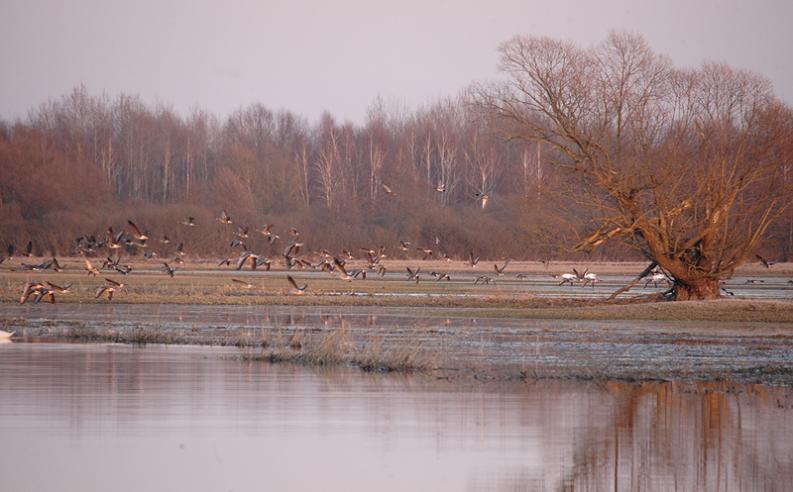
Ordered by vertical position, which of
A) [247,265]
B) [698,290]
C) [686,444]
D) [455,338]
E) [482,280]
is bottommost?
[686,444]

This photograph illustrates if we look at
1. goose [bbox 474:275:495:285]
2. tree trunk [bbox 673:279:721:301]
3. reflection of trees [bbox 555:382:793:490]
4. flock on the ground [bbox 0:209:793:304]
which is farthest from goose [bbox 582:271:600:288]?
reflection of trees [bbox 555:382:793:490]

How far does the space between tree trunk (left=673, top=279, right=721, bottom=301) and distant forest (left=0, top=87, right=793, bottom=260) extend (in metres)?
31.4

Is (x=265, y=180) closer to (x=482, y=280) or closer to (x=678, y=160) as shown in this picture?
(x=482, y=280)

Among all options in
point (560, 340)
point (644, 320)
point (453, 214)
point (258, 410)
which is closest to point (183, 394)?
point (258, 410)

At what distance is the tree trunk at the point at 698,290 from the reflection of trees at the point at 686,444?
23896 mm

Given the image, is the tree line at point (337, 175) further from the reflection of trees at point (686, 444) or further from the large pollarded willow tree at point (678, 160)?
the reflection of trees at point (686, 444)

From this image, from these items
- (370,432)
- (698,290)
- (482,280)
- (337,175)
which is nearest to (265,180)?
(337,175)

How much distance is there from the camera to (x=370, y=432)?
16469 millimetres

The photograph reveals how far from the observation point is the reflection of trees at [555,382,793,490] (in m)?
13.5

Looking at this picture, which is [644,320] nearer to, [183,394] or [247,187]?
[183,394]

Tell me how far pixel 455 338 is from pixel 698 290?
55.4 feet

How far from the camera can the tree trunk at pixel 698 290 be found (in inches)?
1750

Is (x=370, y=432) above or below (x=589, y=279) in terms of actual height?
below

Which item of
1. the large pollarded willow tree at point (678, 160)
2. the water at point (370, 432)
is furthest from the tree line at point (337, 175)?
the water at point (370, 432)
